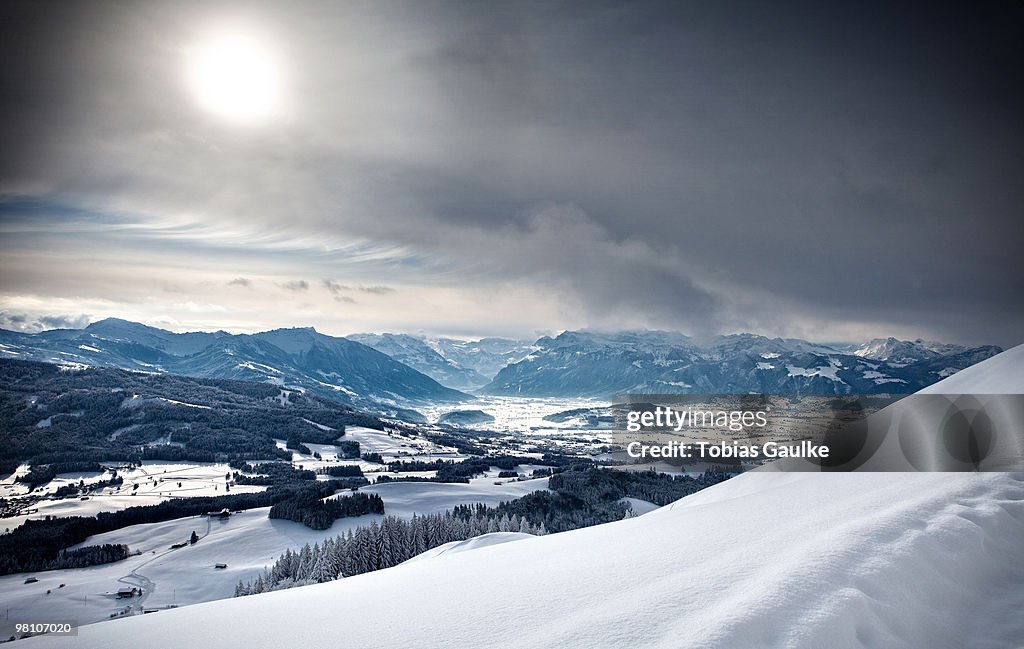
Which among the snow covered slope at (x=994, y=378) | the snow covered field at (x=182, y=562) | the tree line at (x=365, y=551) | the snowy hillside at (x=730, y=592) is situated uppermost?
the snow covered slope at (x=994, y=378)

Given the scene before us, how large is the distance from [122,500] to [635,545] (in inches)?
8694

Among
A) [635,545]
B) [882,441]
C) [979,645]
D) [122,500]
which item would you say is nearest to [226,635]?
[635,545]

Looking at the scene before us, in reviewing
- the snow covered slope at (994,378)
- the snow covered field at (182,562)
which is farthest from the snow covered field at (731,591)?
the snow covered field at (182,562)

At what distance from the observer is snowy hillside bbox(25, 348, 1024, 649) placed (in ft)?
21.5

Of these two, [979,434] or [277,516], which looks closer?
[979,434]

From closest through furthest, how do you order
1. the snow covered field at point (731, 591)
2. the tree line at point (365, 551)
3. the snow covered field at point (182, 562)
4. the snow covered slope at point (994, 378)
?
the snow covered field at point (731, 591) < the snow covered slope at point (994, 378) < the tree line at point (365, 551) < the snow covered field at point (182, 562)

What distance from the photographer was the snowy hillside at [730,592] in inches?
258

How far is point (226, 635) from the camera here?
9.84m

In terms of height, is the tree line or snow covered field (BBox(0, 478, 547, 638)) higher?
the tree line

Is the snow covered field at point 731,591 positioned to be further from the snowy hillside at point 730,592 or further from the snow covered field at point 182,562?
the snow covered field at point 182,562

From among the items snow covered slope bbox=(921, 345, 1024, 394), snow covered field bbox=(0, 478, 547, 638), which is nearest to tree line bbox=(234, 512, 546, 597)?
snow covered field bbox=(0, 478, 547, 638)

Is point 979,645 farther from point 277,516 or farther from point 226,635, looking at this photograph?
→ point 277,516

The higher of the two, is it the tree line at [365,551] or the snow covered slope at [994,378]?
the snow covered slope at [994,378]

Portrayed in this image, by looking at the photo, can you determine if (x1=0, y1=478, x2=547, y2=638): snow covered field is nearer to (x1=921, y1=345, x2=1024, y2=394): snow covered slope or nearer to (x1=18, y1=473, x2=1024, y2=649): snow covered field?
(x1=18, y1=473, x2=1024, y2=649): snow covered field
